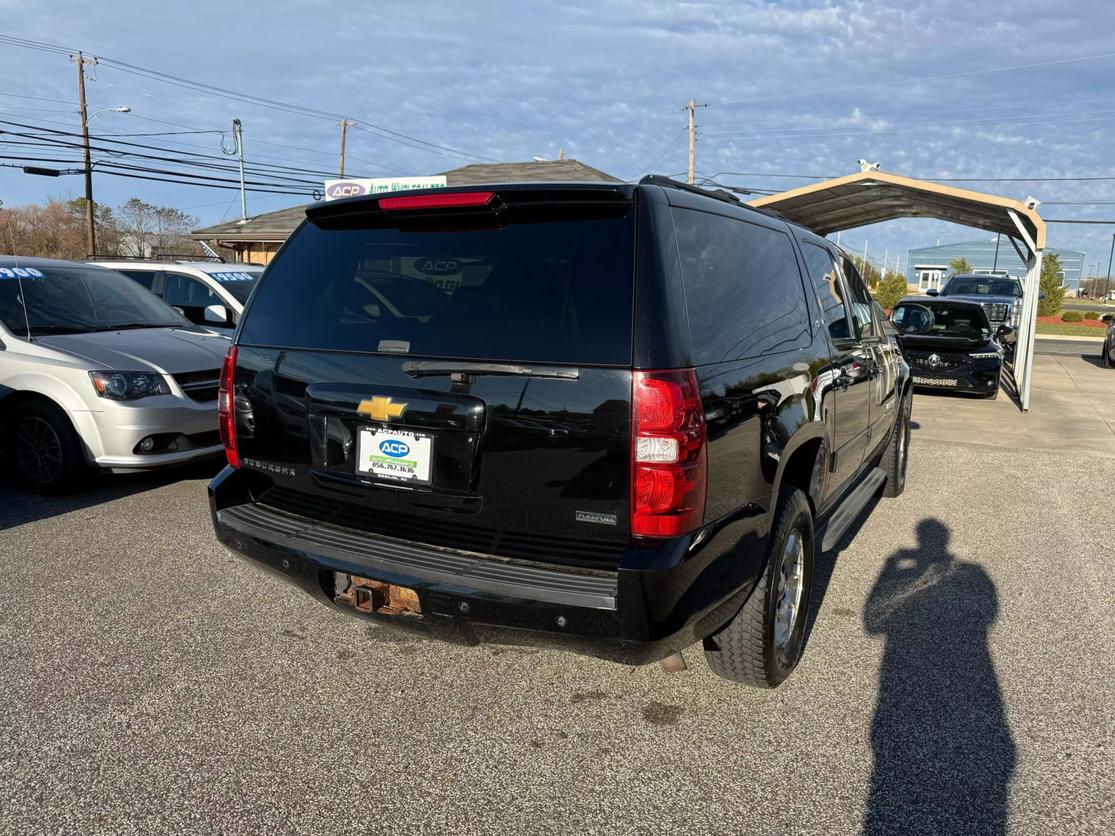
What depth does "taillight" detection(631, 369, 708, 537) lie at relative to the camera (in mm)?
2398

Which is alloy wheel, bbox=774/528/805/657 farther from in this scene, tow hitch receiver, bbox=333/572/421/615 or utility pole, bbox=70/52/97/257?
utility pole, bbox=70/52/97/257

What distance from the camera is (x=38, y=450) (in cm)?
577

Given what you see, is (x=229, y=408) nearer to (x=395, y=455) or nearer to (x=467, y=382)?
(x=395, y=455)

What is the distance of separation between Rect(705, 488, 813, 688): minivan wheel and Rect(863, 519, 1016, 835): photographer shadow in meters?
0.40

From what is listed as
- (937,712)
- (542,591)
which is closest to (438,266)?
(542,591)

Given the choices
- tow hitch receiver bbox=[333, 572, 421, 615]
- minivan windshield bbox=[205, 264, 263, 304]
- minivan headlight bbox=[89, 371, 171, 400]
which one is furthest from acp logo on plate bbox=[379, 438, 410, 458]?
minivan windshield bbox=[205, 264, 263, 304]

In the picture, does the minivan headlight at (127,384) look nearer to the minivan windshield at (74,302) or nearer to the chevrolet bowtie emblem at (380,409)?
the minivan windshield at (74,302)

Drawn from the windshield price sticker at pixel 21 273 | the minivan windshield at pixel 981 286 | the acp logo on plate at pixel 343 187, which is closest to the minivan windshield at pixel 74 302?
the windshield price sticker at pixel 21 273

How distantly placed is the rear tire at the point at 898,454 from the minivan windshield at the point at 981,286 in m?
14.8

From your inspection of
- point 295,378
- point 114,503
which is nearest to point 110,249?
point 114,503

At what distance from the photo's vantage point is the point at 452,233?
2867 millimetres

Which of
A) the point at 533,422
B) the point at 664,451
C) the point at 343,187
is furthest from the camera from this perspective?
the point at 343,187

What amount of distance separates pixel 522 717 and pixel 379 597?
758 millimetres

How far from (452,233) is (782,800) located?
2.20 m
